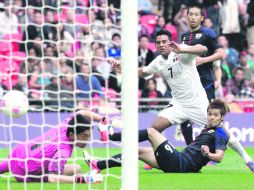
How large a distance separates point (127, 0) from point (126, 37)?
291 millimetres

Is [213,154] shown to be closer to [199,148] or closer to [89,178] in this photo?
[199,148]

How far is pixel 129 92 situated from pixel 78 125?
1642 millimetres

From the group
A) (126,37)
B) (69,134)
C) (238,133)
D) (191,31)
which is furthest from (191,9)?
(238,133)

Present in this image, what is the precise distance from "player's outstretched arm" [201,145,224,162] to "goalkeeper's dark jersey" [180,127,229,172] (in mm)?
112

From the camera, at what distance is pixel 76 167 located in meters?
8.69

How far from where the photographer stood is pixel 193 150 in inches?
375

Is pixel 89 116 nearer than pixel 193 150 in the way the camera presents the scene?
Yes

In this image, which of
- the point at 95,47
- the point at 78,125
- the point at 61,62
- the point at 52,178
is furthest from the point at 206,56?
the point at 61,62

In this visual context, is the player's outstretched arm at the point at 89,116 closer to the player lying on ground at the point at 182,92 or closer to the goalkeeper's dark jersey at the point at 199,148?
the goalkeeper's dark jersey at the point at 199,148

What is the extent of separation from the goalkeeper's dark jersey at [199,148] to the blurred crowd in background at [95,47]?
111cm

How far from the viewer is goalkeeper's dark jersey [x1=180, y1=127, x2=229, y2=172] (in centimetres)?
941

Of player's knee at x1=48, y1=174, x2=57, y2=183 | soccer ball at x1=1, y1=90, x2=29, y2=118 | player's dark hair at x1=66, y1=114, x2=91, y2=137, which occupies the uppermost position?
soccer ball at x1=1, y1=90, x2=29, y2=118

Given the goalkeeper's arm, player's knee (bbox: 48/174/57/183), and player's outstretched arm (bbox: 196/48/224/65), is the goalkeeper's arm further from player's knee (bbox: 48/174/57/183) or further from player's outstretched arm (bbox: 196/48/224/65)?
player's outstretched arm (bbox: 196/48/224/65)

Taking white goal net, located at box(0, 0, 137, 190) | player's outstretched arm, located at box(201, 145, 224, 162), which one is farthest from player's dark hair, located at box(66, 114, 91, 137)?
player's outstretched arm, located at box(201, 145, 224, 162)
